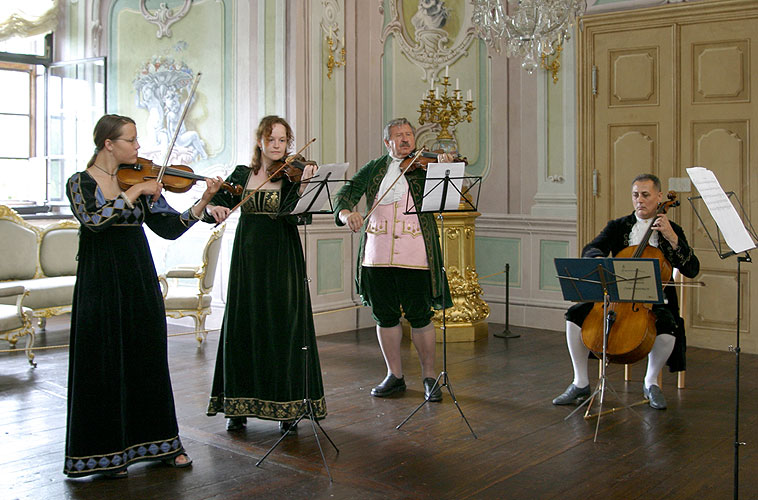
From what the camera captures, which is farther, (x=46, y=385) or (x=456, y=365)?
(x=456, y=365)

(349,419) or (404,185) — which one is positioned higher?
(404,185)

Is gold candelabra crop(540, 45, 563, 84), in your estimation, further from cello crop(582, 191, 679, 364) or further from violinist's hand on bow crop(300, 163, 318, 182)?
violinist's hand on bow crop(300, 163, 318, 182)

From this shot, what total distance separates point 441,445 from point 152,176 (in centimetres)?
175

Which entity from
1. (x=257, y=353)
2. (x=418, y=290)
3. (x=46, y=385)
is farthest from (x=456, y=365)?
(x=46, y=385)

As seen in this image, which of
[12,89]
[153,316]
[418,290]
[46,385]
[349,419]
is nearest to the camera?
[153,316]

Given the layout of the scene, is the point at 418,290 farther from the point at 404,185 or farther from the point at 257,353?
the point at 257,353

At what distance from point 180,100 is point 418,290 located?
12.8 feet

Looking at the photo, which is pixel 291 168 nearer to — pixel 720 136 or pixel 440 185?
pixel 440 185

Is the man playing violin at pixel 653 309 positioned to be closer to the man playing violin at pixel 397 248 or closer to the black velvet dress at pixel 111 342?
the man playing violin at pixel 397 248

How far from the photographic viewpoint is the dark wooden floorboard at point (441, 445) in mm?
3285

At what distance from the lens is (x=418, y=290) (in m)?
4.63

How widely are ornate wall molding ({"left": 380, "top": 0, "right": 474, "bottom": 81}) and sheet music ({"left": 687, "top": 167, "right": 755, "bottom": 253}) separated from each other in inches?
181

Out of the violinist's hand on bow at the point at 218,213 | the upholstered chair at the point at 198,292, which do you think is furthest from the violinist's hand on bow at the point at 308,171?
the upholstered chair at the point at 198,292

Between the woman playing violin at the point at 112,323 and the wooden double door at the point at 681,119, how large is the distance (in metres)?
4.20
